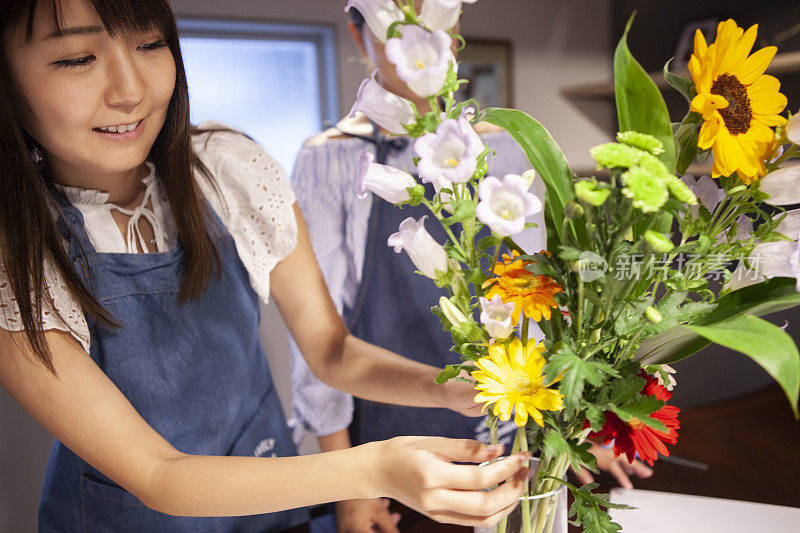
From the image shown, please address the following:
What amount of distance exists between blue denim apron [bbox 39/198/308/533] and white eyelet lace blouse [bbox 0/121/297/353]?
0.03 meters

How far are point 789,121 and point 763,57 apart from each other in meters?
0.05

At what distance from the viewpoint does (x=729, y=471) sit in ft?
3.10

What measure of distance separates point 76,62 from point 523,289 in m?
0.57

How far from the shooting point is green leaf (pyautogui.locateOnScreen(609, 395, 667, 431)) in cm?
46

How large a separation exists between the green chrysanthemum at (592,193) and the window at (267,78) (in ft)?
6.53

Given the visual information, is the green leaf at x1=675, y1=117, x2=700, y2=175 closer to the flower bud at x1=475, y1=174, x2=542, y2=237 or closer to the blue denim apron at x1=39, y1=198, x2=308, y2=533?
the flower bud at x1=475, y1=174, x2=542, y2=237

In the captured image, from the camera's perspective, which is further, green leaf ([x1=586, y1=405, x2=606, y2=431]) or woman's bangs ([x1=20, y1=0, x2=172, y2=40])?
woman's bangs ([x1=20, y1=0, x2=172, y2=40])

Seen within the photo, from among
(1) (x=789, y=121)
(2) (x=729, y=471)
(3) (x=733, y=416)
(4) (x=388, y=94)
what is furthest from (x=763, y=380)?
(4) (x=388, y=94)

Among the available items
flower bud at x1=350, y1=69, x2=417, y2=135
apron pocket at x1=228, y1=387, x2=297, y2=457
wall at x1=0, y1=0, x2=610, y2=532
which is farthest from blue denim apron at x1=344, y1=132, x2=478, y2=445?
wall at x1=0, y1=0, x2=610, y2=532

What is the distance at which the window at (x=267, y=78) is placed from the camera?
2.27 metres

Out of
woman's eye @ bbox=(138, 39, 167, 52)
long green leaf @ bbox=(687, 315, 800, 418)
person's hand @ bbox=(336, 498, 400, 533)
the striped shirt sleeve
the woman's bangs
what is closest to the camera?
long green leaf @ bbox=(687, 315, 800, 418)

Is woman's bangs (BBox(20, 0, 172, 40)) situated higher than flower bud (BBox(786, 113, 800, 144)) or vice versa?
woman's bangs (BBox(20, 0, 172, 40))

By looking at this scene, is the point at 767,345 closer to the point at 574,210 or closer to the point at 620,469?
the point at 574,210

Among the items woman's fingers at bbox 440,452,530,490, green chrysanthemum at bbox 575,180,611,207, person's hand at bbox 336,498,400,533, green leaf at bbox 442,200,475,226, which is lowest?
person's hand at bbox 336,498,400,533
